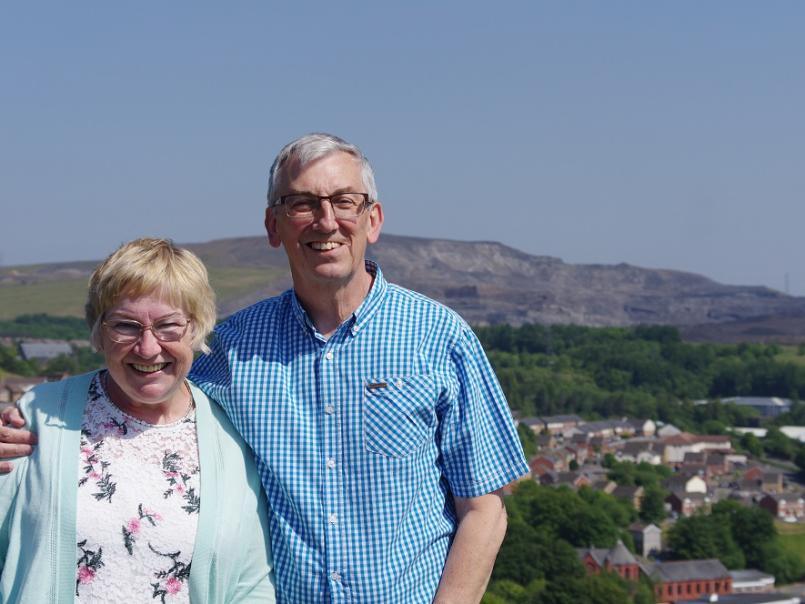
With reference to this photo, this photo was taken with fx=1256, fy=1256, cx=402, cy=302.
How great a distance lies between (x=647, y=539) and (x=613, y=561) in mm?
7433

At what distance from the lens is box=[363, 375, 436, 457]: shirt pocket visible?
3.64 meters

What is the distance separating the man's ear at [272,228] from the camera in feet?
12.7

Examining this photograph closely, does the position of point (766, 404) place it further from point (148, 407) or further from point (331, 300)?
point (148, 407)

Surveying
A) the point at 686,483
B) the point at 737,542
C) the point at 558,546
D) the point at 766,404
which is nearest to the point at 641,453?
the point at 686,483

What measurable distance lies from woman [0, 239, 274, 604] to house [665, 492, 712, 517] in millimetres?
54575

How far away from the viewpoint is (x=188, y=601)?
11.1 feet

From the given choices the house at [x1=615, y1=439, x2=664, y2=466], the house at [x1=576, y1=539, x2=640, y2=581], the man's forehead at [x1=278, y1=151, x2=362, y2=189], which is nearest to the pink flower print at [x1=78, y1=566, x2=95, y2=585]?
the man's forehead at [x1=278, y1=151, x2=362, y2=189]

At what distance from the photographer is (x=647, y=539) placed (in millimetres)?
49875

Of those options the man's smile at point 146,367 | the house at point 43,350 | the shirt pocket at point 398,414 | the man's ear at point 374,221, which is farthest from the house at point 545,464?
the man's smile at point 146,367

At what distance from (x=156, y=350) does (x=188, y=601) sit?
679 mm

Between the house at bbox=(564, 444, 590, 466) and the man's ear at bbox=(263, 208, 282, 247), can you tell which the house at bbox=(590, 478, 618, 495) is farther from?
the man's ear at bbox=(263, 208, 282, 247)

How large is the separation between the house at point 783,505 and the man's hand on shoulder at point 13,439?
55.4m

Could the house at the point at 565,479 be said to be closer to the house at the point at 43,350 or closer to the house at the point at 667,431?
the house at the point at 667,431

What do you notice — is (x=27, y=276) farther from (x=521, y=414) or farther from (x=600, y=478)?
(x=600, y=478)
